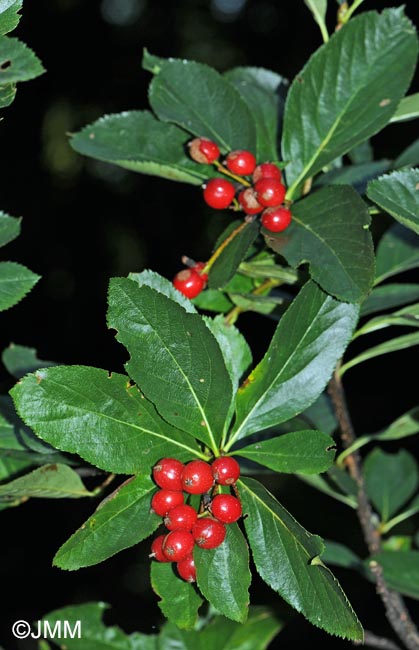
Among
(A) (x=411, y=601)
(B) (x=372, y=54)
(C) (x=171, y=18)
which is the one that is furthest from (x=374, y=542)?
(C) (x=171, y=18)

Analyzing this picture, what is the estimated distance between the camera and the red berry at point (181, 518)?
0.99 metres

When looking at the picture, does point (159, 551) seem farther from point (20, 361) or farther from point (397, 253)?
point (397, 253)

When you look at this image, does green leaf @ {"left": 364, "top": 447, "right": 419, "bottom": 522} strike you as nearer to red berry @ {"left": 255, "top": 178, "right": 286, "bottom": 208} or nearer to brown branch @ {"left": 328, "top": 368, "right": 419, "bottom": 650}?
brown branch @ {"left": 328, "top": 368, "right": 419, "bottom": 650}

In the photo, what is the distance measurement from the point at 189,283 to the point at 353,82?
43 cm

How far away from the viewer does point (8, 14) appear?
0.99 meters

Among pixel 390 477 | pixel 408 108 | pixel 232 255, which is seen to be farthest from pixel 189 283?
pixel 390 477

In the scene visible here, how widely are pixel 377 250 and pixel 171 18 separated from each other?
15.5ft

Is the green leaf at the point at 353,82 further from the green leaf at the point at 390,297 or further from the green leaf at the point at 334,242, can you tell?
the green leaf at the point at 390,297

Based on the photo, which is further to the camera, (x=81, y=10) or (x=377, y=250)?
(x=81, y=10)

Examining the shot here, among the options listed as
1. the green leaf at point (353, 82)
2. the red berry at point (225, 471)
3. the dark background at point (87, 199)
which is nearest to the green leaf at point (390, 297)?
the green leaf at point (353, 82)

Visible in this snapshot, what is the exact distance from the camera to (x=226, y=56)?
5.74 metres

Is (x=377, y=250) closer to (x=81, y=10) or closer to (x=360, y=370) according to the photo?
(x=360, y=370)

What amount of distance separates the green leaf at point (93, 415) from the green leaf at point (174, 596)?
0.16 metres

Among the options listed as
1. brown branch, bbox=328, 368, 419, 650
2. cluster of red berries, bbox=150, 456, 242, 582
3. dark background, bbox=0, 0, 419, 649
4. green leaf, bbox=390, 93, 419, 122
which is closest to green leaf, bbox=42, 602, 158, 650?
brown branch, bbox=328, 368, 419, 650
